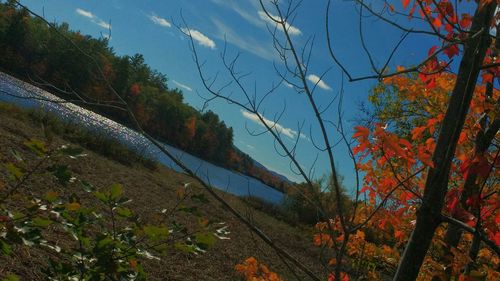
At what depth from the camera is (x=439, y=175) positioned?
135cm

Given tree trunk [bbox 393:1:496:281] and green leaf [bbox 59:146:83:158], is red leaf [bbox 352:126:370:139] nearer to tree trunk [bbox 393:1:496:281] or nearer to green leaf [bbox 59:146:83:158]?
tree trunk [bbox 393:1:496:281]

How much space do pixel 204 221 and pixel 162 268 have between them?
190 inches

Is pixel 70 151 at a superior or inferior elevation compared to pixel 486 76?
inferior

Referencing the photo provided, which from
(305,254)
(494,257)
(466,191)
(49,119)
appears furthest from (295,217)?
(466,191)

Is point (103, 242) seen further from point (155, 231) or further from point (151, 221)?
point (151, 221)

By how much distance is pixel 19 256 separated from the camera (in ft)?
14.9

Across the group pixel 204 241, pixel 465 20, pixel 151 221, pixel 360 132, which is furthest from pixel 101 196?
pixel 151 221

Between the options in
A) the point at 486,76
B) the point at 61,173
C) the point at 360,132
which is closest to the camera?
the point at 61,173

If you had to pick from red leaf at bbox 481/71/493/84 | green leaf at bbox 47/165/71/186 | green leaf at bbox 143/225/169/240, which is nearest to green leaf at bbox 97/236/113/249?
green leaf at bbox 143/225/169/240

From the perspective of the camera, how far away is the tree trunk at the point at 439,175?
4.35 ft

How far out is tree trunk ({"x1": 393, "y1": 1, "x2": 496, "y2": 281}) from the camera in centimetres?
133

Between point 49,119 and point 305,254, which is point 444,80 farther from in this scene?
point 49,119

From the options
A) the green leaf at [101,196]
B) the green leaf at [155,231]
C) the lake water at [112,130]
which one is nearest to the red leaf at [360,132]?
the lake water at [112,130]

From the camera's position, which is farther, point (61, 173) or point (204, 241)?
point (204, 241)
